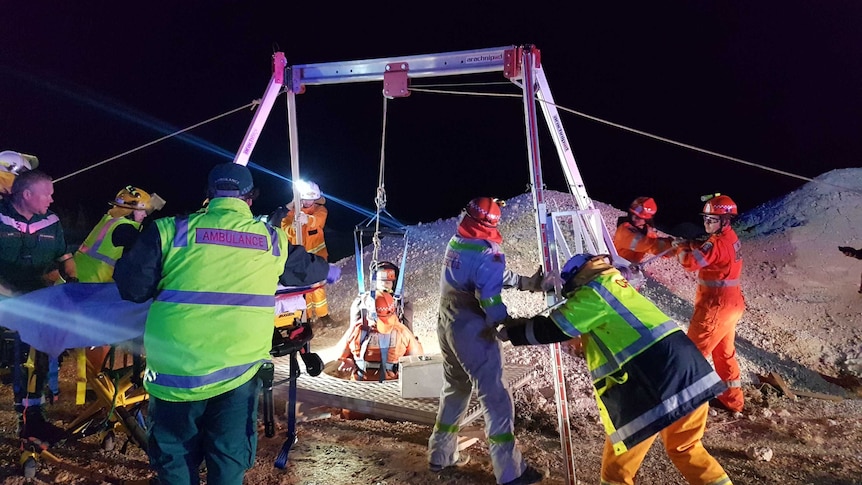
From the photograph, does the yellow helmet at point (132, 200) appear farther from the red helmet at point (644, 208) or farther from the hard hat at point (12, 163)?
the red helmet at point (644, 208)

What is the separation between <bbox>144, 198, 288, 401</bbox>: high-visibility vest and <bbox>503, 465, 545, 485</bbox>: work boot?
2.14 m

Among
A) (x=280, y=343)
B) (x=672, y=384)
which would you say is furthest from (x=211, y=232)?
(x=672, y=384)

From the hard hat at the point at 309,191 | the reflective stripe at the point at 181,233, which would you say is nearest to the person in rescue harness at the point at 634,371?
the reflective stripe at the point at 181,233

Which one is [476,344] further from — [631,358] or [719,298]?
[719,298]

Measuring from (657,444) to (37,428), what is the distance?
4.98 metres

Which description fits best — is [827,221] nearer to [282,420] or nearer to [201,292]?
[282,420]

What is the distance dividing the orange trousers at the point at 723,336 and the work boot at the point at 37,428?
576cm

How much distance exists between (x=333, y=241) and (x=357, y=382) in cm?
1883

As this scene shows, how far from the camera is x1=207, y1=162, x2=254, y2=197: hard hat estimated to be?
278cm

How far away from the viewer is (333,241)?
24.2 meters

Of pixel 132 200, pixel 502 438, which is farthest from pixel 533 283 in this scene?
pixel 132 200

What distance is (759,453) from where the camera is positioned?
4336 mm

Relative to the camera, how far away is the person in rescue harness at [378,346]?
6219mm

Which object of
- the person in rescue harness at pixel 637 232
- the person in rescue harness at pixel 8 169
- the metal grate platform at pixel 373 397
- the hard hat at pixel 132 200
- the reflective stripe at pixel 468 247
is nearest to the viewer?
the reflective stripe at pixel 468 247
